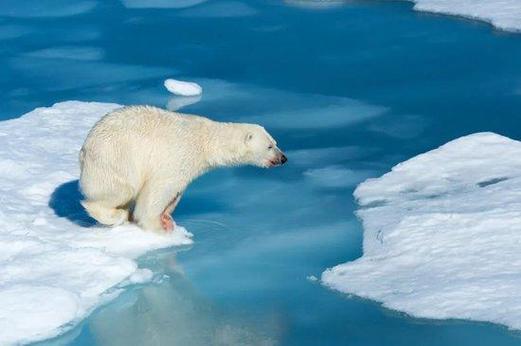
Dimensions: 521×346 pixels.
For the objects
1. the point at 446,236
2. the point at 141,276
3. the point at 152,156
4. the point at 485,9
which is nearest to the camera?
the point at 141,276

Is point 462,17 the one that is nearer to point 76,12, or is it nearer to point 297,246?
point 76,12

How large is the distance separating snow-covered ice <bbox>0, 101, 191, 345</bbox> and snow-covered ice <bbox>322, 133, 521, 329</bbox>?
3.84 feet

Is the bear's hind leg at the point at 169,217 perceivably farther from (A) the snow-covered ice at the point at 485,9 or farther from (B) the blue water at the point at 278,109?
(A) the snow-covered ice at the point at 485,9

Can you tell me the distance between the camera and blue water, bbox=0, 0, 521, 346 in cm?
518

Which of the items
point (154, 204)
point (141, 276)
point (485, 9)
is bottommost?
point (141, 276)

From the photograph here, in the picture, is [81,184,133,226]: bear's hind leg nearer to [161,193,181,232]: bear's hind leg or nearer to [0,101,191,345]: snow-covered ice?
[0,101,191,345]: snow-covered ice

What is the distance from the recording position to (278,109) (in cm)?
886

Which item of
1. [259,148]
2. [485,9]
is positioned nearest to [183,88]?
[259,148]

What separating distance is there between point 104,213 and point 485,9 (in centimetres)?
658

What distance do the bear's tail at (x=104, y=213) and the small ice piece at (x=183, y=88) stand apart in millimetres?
3204

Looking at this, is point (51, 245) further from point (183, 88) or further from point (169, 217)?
point (183, 88)

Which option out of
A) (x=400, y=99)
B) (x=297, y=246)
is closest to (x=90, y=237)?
(x=297, y=246)

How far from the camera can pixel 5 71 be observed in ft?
33.8

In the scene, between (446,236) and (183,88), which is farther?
(183,88)
